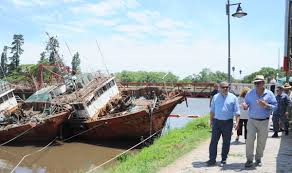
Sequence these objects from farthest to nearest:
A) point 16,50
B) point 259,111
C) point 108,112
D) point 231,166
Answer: point 16,50 → point 108,112 → point 231,166 → point 259,111

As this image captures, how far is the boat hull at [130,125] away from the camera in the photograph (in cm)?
2173

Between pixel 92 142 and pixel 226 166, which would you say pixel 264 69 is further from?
pixel 226 166

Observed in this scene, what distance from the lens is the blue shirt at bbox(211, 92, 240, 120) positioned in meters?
8.55

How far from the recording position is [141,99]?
93.6 ft

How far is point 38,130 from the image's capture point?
74.9 feet

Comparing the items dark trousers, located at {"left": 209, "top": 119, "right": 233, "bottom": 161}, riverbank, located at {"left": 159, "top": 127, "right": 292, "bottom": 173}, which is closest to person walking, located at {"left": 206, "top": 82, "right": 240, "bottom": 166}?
dark trousers, located at {"left": 209, "top": 119, "right": 233, "bottom": 161}

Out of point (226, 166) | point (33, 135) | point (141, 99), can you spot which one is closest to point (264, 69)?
point (141, 99)

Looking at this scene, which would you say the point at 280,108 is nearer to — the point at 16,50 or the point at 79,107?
the point at 79,107

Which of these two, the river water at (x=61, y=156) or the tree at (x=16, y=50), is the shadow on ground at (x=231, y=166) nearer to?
the river water at (x=61, y=156)

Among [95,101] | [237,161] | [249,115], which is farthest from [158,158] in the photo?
[95,101]

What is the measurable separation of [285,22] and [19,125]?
15378 millimetres

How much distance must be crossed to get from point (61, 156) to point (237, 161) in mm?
12338

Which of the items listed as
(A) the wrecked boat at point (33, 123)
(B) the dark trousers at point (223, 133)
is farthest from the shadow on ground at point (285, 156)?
(A) the wrecked boat at point (33, 123)

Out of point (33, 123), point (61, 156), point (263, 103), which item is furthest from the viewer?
point (33, 123)
